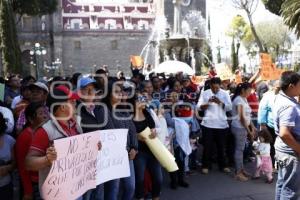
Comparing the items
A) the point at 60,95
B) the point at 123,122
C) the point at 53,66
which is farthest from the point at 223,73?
the point at 53,66

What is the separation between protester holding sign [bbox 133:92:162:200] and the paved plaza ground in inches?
31.8

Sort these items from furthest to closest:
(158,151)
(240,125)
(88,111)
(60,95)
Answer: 1. (240,125)
2. (158,151)
3. (88,111)
4. (60,95)

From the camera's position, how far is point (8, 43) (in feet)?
107

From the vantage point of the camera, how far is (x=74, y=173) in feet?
13.8

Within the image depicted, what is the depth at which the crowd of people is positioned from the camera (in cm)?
420

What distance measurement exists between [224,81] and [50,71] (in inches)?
2407

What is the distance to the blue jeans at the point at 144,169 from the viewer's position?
605 cm

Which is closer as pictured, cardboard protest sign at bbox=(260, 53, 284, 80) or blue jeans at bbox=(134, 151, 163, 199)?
blue jeans at bbox=(134, 151, 163, 199)

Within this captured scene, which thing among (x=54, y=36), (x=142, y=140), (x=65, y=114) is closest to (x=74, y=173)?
(x=65, y=114)

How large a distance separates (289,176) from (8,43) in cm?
3062

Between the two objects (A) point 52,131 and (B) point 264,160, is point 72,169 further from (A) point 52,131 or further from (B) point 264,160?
(B) point 264,160

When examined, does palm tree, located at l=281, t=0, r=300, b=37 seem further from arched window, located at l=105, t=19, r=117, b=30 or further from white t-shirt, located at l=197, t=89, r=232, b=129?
arched window, located at l=105, t=19, r=117, b=30

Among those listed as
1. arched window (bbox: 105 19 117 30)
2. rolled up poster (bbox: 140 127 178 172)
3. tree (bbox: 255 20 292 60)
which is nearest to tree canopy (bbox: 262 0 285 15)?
rolled up poster (bbox: 140 127 178 172)

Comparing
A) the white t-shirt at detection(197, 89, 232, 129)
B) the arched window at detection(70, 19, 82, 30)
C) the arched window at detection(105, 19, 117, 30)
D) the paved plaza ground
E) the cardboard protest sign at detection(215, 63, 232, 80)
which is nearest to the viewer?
the paved plaza ground
